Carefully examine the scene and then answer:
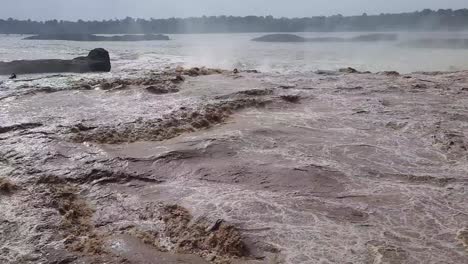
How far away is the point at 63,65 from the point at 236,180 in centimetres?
1476

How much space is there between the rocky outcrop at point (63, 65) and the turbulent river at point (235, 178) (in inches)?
344

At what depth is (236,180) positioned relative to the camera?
16.0 feet

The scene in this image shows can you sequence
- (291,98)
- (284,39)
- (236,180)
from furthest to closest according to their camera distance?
1. (284,39)
2. (291,98)
3. (236,180)

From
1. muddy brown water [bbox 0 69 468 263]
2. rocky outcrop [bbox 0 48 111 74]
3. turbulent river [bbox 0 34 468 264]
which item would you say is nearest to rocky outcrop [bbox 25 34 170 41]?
rocky outcrop [bbox 0 48 111 74]

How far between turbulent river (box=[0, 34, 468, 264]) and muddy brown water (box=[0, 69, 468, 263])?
0.7 inches

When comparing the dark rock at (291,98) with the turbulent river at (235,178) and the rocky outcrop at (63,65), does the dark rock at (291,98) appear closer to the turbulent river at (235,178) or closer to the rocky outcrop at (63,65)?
the turbulent river at (235,178)

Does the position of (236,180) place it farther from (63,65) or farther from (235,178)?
(63,65)

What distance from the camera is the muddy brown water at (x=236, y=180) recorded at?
3652 mm

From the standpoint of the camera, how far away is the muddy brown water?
3.65m

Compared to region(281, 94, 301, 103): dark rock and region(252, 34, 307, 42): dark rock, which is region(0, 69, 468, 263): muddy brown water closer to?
region(281, 94, 301, 103): dark rock

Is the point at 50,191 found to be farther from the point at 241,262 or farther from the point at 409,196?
the point at 409,196

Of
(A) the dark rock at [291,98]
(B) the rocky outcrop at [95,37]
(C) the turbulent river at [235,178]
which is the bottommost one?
(C) the turbulent river at [235,178]

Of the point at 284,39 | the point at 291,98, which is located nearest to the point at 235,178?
the point at 291,98

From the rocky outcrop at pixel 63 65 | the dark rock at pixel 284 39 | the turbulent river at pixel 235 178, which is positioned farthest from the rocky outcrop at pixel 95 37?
the turbulent river at pixel 235 178
